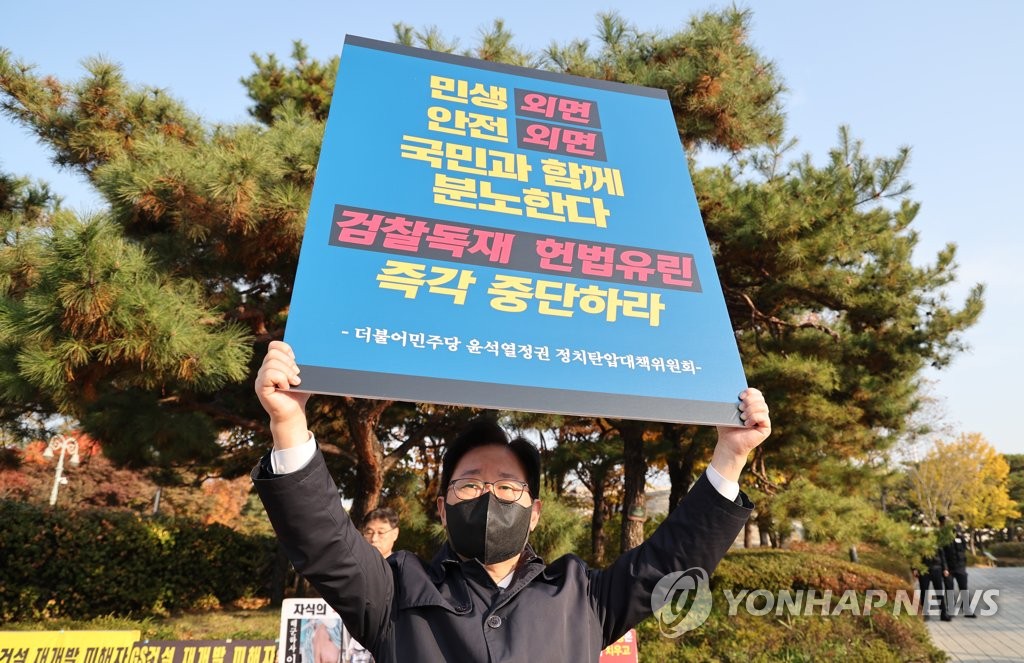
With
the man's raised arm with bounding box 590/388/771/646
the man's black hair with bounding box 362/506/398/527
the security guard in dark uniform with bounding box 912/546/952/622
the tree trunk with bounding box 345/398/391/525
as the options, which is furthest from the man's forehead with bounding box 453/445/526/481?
the security guard in dark uniform with bounding box 912/546/952/622

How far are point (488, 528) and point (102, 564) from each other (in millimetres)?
9290

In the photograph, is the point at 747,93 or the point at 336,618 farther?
the point at 747,93

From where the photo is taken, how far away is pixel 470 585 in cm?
147

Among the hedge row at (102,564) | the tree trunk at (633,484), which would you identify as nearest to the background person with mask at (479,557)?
the tree trunk at (633,484)

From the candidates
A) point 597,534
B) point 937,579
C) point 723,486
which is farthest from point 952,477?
point 723,486

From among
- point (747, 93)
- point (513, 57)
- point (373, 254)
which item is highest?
point (513, 57)

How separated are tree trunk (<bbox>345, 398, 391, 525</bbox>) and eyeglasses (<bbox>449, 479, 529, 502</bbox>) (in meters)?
5.91

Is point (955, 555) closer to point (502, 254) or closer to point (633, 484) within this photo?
point (633, 484)

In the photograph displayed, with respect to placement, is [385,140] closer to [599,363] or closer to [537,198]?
[537,198]

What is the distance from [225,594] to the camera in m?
10.4

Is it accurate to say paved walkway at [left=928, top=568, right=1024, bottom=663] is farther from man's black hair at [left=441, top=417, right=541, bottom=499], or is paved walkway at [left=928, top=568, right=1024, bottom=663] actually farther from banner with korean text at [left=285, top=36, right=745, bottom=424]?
man's black hair at [left=441, top=417, right=541, bottom=499]

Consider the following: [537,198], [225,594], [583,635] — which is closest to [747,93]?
[537,198]

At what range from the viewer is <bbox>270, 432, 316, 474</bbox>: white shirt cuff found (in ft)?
4.23

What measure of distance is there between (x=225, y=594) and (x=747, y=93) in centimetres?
1083
